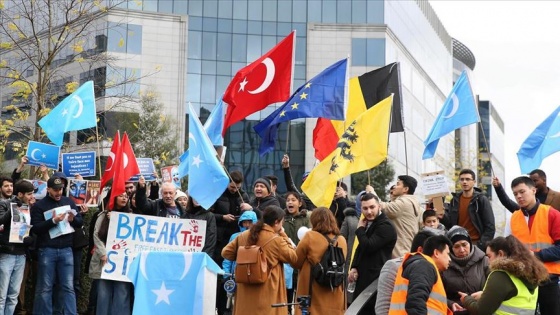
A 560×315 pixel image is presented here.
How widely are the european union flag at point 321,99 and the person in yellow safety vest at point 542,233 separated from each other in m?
3.77

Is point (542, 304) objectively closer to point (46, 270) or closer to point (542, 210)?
point (542, 210)

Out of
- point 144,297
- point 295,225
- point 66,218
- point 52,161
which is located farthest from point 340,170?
point 52,161

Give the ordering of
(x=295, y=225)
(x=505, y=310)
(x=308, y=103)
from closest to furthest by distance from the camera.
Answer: (x=505, y=310) < (x=295, y=225) < (x=308, y=103)

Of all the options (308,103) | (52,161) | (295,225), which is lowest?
(295,225)

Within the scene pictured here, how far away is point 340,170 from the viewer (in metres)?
11.4

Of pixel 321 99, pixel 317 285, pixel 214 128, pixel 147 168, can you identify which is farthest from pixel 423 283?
pixel 214 128

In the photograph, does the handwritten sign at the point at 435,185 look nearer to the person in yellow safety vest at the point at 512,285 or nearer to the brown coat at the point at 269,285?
the brown coat at the point at 269,285

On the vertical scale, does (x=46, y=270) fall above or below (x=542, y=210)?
below

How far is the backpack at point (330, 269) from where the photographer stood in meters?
9.86

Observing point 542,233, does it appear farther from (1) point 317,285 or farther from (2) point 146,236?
(2) point 146,236

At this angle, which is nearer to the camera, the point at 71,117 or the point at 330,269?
the point at 330,269

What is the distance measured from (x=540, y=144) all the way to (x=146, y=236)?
629 cm

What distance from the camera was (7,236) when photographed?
473 inches

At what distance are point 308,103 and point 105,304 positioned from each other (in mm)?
4239
